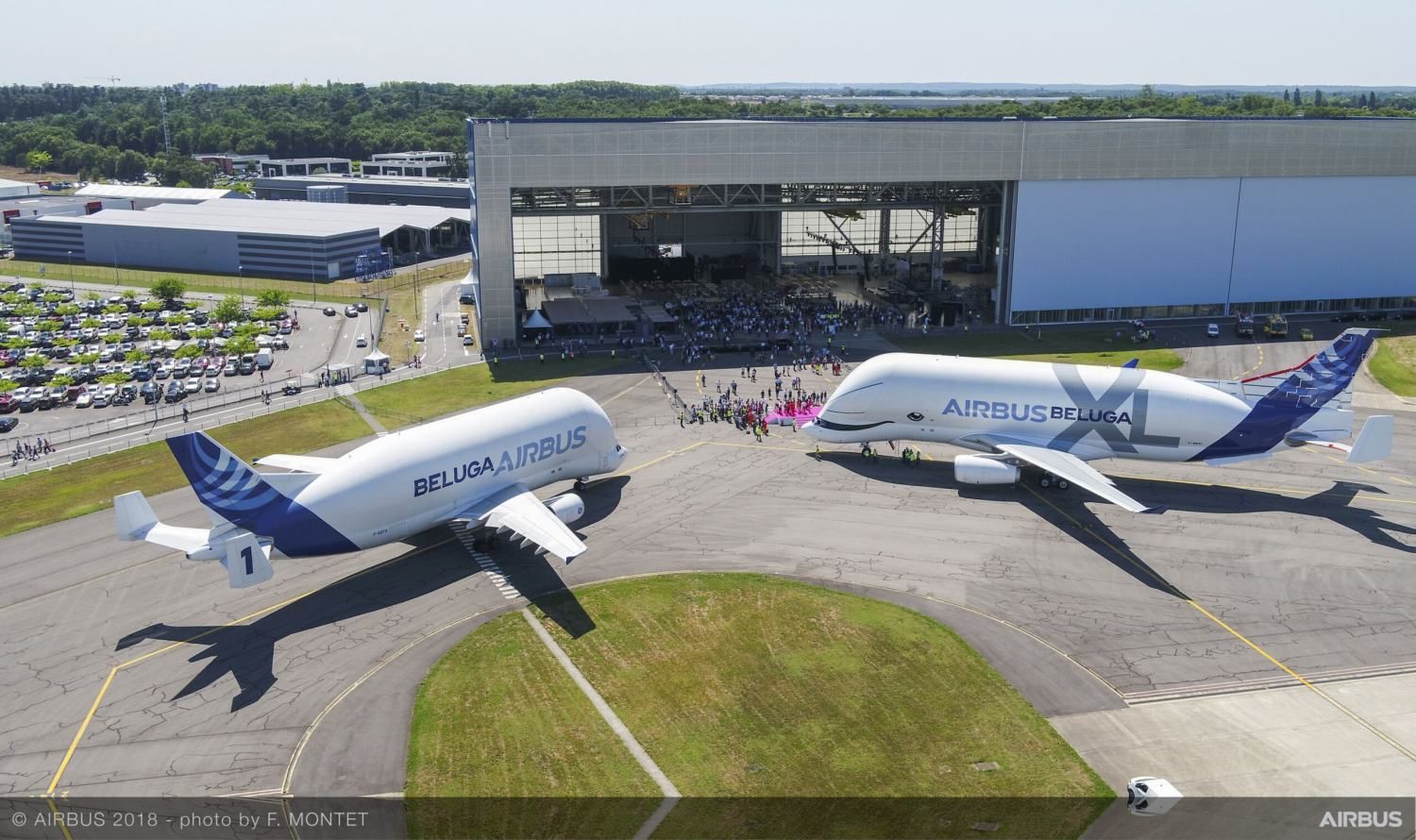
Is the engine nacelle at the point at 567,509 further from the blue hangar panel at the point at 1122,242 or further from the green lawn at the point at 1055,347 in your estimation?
the blue hangar panel at the point at 1122,242

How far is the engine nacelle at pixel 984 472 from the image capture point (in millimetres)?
58406

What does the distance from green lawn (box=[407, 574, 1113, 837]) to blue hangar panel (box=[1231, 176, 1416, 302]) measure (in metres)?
84.3

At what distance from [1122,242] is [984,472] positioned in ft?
190

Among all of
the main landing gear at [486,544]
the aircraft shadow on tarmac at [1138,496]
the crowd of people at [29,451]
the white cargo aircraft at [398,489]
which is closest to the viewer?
the white cargo aircraft at [398,489]

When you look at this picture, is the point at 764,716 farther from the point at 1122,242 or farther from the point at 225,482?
the point at 1122,242

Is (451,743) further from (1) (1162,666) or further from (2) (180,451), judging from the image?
(1) (1162,666)

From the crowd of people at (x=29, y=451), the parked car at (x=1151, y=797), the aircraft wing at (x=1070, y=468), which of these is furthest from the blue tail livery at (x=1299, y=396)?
the crowd of people at (x=29, y=451)

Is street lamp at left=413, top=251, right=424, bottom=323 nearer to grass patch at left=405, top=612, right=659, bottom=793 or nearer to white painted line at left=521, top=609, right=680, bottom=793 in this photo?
white painted line at left=521, top=609, right=680, bottom=793

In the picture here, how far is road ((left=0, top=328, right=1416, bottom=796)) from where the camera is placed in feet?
113

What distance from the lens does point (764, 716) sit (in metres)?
36.3

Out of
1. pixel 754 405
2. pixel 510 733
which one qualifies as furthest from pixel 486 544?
pixel 754 405

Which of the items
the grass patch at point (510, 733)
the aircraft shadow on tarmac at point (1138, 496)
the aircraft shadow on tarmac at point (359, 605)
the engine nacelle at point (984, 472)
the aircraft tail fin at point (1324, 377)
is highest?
the aircraft tail fin at point (1324, 377)

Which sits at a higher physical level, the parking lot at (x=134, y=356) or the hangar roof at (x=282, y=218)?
the hangar roof at (x=282, y=218)

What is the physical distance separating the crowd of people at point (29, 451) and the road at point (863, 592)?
50.8 ft
